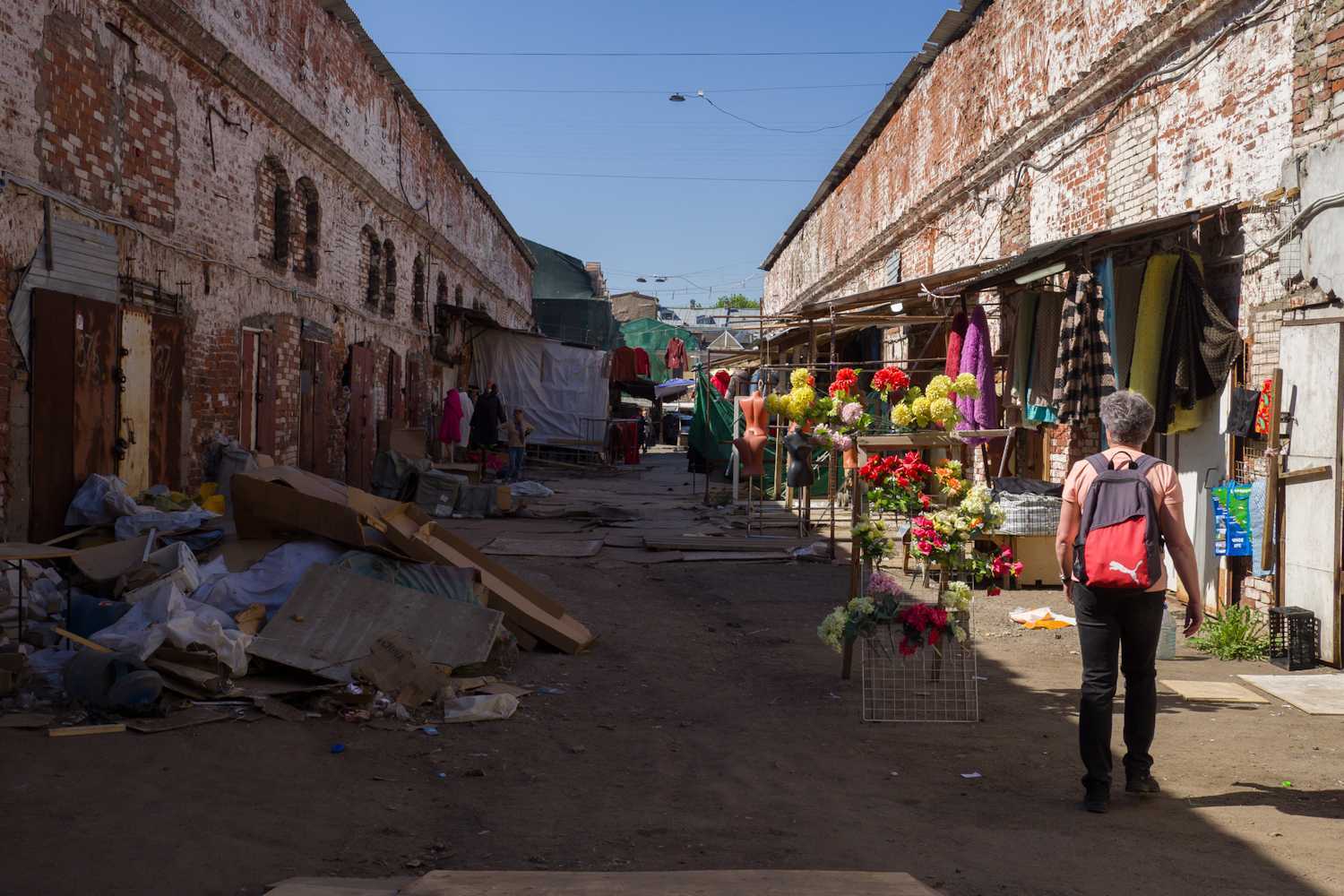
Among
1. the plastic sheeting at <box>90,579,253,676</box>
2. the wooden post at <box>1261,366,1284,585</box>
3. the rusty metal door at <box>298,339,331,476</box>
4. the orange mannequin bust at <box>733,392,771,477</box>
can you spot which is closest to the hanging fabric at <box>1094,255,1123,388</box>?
the wooden post at <box>1261,366,1284,585</box>

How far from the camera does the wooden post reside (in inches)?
289

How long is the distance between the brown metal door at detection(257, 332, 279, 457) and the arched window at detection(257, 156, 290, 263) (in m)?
1.07

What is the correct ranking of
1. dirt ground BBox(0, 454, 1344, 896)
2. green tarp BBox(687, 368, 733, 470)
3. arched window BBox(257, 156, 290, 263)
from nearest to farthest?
dirt ground BBox(0, 454, 1344, 896) < arched window BBox(257, 156, 290, 263) < green tarp BBox(687, 368, 733, 470)

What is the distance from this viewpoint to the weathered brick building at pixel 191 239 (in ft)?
27.1

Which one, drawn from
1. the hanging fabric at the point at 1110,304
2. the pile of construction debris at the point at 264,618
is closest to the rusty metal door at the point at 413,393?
the pile of construction debris at the point at 264,618

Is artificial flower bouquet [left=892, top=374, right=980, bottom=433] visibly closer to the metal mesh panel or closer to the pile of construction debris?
the metal mesh panel

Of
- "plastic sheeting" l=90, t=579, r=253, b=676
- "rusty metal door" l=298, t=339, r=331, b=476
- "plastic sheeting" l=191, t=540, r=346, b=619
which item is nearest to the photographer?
"plastic sheeting" l=90, t=579, r=253, b=676

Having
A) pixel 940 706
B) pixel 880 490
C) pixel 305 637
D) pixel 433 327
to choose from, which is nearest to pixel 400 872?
pixel 305 637

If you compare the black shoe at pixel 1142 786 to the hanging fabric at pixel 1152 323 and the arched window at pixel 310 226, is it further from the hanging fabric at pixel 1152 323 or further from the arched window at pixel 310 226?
the arched window at pixel 310 226

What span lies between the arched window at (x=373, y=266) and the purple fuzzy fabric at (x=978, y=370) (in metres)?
11.1

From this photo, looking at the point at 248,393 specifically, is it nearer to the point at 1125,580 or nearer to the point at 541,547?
the point at 541,547

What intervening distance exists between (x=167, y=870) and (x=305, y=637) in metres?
2.69

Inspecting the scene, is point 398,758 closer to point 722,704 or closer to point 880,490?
point 722,704

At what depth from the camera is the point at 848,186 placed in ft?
82.3
